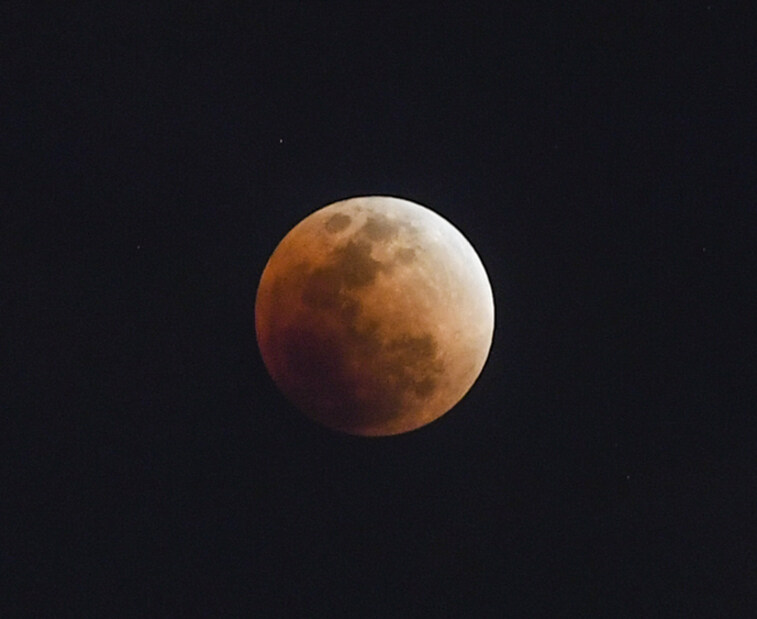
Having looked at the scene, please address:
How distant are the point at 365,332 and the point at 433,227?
0.53 m

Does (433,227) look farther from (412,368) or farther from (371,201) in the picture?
(412,368)

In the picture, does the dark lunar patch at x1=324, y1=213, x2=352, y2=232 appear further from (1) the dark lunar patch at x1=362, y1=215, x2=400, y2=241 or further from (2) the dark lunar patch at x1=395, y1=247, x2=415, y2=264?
(2) the dark lunar patch at x1=395, y1=247, x2=415, y2=264

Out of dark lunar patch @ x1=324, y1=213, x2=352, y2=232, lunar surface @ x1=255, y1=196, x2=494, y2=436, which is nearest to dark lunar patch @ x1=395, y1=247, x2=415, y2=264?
lunar surface @ x1=255, y1=196, x2=494, y2=436

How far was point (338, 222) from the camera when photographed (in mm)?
3125

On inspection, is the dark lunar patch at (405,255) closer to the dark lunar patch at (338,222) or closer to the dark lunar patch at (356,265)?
the dark lunar patch at (356,265)

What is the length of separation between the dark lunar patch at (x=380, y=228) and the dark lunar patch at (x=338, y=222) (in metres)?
0.08

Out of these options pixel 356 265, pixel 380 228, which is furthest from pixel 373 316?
pixel 380 228

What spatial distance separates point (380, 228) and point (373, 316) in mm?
350

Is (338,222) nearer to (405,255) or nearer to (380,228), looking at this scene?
(380,228)

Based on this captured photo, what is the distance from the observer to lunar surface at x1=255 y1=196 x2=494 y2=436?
2.96 m

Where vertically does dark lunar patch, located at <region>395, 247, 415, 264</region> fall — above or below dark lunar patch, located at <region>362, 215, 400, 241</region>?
below

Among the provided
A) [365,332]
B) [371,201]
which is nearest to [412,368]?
[365,332]

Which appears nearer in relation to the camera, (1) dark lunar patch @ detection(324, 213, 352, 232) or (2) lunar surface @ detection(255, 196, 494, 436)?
(2) lunar surface @ detection(255, 196, 494, 436)

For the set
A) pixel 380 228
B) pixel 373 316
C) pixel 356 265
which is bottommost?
pixel 373 316
